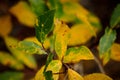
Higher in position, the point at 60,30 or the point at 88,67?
the point at 60,30

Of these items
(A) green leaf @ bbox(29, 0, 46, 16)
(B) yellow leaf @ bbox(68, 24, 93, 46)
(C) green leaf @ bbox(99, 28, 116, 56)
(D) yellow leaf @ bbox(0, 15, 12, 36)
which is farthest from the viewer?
(D) yellow leaf @ bbox(0, 15, 12, 36)

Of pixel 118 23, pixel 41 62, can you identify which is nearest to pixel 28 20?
pixel 41 62

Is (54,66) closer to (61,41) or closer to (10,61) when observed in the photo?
(61,41)

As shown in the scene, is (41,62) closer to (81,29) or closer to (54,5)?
(81,29)

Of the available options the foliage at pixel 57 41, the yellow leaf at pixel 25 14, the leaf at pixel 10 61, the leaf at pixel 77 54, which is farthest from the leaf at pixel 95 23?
the leaf at pixel 77 54

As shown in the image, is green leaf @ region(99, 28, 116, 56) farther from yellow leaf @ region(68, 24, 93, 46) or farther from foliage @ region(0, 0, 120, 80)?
yellow leaf @ region(68, 24, 93, 46)

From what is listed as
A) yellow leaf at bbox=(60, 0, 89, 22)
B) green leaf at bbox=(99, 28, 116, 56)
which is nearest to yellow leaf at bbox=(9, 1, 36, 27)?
yellow leaf at bbox=(60, 0, 89, 22)

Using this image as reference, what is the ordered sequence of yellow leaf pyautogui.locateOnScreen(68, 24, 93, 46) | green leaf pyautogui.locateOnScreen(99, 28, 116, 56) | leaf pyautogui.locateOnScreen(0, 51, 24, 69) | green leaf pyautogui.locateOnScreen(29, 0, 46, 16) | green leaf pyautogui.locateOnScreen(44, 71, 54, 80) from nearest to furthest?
green leaf pyautogui.locateOnScreen(44, 71, 54, 80)
green leaf pyautogui.locateOnScreen(99, 28, 116, 56)
green leaf pyautogui.locateOnScreen(29, 0, 46, 16)
yellow leaf pyautogui.locateOnScreen(68, 24, 93, 46)
leaf pyautogui.locateOnScreen(0, 51, 24, 69)

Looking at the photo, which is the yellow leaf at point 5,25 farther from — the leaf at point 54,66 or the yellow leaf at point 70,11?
the leaf at point 54,66

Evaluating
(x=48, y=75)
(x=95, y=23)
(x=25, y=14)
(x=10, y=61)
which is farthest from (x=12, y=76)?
(x=48, y=75)
